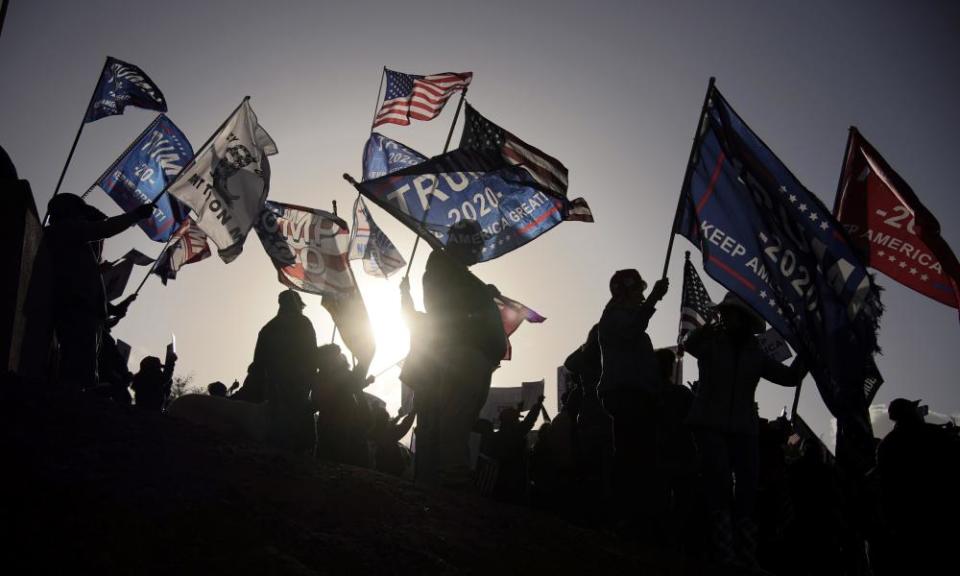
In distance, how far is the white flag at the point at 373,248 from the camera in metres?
11.1

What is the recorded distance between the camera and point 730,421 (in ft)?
18.0

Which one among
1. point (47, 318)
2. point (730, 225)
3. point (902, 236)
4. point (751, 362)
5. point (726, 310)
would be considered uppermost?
point (902, 236)

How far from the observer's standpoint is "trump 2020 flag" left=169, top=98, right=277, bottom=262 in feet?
30.9

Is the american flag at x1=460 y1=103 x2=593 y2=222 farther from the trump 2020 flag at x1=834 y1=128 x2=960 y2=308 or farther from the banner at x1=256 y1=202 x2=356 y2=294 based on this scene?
the trump 2020 flag at x1=834 y1=128 x2=960 y2=308

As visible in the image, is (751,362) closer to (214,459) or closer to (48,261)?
(214,459)

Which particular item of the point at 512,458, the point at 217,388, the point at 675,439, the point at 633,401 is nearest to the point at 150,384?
the point at 217,388

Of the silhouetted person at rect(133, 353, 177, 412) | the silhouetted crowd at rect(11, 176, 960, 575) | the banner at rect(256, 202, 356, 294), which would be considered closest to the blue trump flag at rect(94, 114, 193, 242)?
the banner at rect(256, 202, 356, 294)

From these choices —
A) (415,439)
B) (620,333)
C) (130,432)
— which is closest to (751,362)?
(620,333)

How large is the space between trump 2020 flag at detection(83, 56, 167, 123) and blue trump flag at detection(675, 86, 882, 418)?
24.6 ft

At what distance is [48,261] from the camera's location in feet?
21.1

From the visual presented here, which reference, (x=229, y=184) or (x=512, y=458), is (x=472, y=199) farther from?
(x=229, y=184)

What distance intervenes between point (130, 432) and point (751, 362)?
13.4 ft

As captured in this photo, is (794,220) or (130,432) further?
(794,220)

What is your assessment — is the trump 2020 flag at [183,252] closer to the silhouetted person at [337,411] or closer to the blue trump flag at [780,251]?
the silhouetted person at [337,411]
